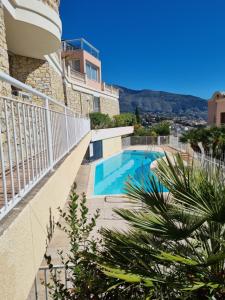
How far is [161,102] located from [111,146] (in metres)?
129

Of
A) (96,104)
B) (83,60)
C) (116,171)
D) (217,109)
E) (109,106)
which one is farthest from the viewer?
(109,106)

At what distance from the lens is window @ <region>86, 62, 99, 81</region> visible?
102 ft

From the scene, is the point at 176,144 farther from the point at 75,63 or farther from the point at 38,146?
the point at 38,146

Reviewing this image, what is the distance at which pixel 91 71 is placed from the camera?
32.2 metres

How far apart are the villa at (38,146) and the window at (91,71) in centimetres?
150

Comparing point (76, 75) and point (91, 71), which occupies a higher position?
point (91, 71)

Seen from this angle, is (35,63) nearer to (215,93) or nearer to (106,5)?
(106,5)

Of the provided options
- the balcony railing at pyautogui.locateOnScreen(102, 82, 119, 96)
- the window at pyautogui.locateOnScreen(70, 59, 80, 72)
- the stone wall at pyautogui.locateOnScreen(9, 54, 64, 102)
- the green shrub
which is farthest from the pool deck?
the green shrub

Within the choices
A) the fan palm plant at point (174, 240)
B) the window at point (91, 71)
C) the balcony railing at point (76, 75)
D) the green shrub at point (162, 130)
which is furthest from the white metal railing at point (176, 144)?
the fan palm plant at point (174, 240)

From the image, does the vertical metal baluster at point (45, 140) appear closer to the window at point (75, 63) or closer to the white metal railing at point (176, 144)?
the white metal railing at point (176, 144)


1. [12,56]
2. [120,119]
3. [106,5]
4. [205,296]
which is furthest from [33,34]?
[120,119]

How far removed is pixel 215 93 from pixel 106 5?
15.3 metres

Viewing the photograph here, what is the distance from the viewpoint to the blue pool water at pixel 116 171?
1577 cm

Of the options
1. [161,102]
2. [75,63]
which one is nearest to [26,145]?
[75,63]
